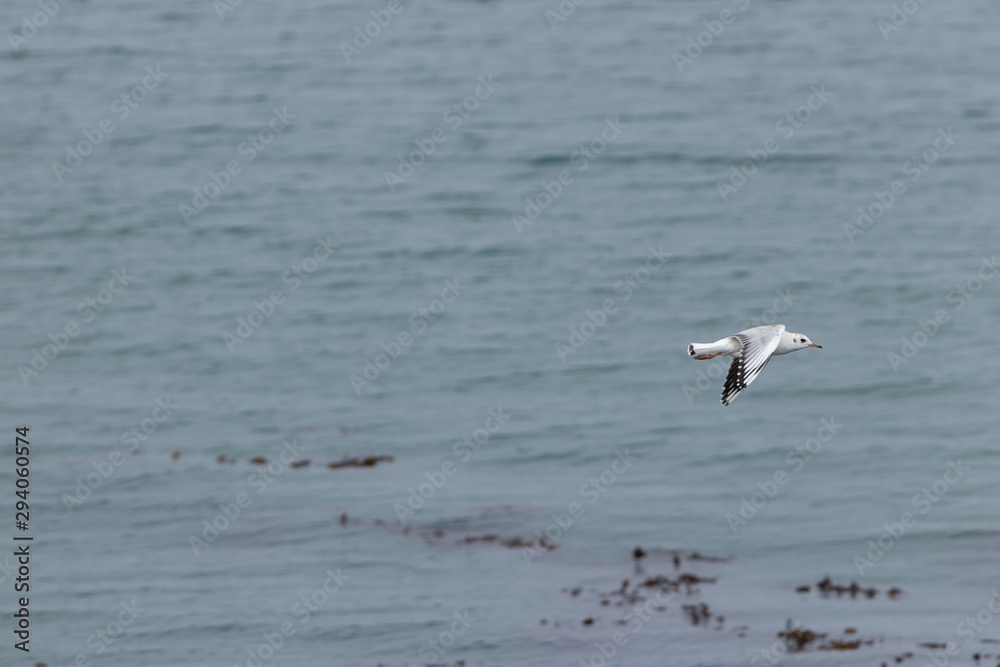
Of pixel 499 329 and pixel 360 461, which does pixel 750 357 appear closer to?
pixel 360 461

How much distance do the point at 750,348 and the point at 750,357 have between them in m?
0.29

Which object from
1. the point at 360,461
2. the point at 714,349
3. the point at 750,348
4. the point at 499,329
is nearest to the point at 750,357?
the point at 750,348

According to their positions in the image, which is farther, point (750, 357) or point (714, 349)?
point (714, 349)

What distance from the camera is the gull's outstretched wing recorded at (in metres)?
14.3

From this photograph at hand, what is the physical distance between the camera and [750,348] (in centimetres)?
1524

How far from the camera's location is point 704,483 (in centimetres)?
3114

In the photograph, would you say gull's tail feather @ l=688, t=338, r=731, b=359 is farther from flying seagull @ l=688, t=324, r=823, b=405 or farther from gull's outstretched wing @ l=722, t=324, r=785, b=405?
gull's outstretched wing @ l=722, t=324, r=785, b=405

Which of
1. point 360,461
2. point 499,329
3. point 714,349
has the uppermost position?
point 714,349

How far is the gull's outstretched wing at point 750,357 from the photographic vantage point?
1434cm

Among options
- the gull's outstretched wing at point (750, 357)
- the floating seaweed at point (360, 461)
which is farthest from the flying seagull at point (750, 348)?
the floating seaweed at point (360, 461)

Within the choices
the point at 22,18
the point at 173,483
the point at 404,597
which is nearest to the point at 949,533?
the point at 404,597

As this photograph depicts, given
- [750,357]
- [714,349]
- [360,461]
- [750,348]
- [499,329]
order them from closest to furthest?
1. [750,357]
2. [750,348]
3. [714,349]
4. [360,461]
5. [499,329]

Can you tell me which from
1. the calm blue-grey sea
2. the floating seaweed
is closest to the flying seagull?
the calm blue-grey sea

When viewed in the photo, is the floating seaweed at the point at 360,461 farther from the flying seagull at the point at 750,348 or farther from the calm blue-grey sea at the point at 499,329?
the flying seagull at the point at 750,348
